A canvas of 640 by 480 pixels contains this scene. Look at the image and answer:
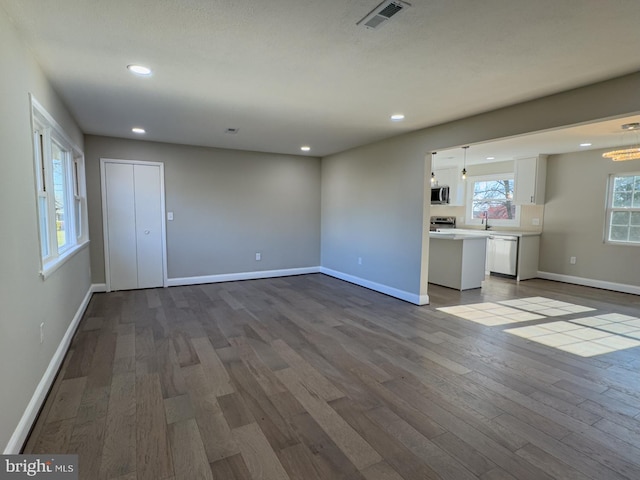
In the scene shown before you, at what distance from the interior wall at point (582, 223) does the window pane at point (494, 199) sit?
0.74 metres

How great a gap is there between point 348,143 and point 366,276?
228cm

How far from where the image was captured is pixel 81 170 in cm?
481

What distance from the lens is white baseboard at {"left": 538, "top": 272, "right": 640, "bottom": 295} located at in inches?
218

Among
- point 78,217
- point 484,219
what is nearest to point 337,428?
→ point 78,217

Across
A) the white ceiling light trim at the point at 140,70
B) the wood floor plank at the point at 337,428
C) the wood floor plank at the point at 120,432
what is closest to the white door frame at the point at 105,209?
the white ceiling light trim at the point at 140,70

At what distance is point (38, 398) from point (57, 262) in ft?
3.94

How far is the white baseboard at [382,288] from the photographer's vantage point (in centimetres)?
474

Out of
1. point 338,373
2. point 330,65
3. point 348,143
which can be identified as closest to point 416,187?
point 348,143

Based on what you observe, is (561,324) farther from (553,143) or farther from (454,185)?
(454,185)

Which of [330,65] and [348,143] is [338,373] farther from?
[348,143]

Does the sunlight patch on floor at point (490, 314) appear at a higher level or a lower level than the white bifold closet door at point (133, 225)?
lower

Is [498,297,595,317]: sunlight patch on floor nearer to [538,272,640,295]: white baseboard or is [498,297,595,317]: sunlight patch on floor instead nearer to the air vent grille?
[538,272,640,295]: white baseboard

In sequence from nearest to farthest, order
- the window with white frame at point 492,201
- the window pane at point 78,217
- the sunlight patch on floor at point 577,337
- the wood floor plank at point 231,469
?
the wood floor plank at point 231,469, the sunlight patch on floor at point 577,337, the window pane at point 78,217, the window with white frame at point 492,201

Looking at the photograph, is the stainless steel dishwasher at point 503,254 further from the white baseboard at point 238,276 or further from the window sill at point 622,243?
the white baseboard at point 238,276
